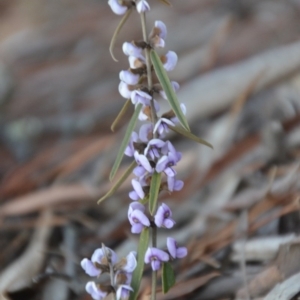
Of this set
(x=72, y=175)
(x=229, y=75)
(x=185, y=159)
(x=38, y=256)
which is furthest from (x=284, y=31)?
(x=38, y=256)

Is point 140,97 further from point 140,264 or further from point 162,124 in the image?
point 140,264

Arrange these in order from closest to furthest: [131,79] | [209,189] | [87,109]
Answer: [131,79]
[209,189]
[87,109]

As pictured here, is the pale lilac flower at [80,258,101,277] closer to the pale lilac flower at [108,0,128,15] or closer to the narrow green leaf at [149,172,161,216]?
the narrow green leaf at [149,172,161,216]

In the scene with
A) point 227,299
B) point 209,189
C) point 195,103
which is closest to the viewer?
point 227,299

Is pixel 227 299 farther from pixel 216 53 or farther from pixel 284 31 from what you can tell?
pixel 284 31

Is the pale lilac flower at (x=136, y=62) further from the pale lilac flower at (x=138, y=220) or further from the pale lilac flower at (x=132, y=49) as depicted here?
the pale lilac flower at (x=138, y=220)

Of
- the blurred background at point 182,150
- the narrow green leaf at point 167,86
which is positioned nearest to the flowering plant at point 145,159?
the narrow green leaf at point 167,86
